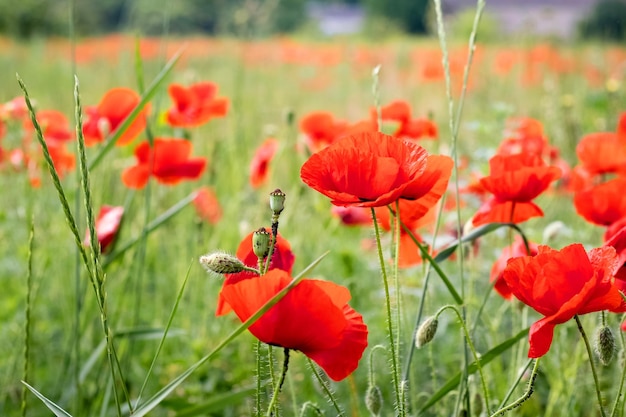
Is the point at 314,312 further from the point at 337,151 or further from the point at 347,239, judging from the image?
the point at 347,239

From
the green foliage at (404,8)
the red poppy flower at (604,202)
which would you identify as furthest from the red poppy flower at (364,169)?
the green foliage at (404,8)

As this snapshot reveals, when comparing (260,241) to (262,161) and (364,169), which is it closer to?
(364,169)

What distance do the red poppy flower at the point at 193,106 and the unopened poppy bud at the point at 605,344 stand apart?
1.11m

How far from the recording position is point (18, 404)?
1434 millimetres

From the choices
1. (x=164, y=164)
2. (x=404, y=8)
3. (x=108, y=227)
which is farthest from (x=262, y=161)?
(x=404, y=8)

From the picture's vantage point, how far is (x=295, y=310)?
1.88 ft

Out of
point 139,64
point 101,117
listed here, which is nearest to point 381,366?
point 101,117

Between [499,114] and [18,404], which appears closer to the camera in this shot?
[18,404]

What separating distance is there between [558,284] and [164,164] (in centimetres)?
101

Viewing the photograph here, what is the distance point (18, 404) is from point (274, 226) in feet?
3.46

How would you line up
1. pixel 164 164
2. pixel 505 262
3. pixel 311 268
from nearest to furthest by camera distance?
pixel 311 268 < pixel 505 262 < pixel 164 164

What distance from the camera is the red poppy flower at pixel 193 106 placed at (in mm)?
1632

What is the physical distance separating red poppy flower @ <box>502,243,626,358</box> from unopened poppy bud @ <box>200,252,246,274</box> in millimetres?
235

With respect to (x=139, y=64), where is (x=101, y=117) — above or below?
below
